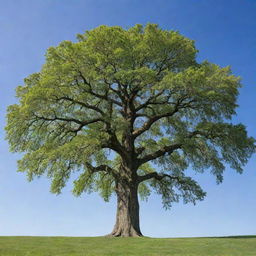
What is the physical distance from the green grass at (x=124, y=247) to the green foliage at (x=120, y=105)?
6254mm

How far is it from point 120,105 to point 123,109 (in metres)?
0.39

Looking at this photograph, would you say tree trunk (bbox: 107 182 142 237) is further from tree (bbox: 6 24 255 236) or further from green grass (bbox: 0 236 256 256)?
green grass (bbox: 0 236 256 256)

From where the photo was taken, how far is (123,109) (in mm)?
30891

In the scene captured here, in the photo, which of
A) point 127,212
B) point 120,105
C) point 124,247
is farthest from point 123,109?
point 124,247

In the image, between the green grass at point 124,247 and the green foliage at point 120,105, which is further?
the green foliage at point 120,105

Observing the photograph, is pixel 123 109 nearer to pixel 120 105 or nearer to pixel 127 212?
pixel 120 105

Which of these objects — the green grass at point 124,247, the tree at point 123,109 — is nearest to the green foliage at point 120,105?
the tree at point 123,109

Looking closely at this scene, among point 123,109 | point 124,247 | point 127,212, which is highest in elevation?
point 123,109

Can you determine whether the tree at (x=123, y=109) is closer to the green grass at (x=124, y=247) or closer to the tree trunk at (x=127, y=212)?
the tree trunk at (x=127, y=212)

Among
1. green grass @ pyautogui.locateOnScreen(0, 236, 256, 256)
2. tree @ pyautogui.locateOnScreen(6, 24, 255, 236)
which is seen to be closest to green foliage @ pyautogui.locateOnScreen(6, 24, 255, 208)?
tree @ pyautogui.locateOnScreen(6, 24, 255, 236)

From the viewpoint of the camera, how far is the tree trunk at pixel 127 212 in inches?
1080

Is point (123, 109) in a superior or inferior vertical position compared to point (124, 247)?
superior

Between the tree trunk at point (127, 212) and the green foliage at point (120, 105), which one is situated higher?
the green foliage at point (120, 105)

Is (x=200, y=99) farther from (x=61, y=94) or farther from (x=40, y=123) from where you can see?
(x=40, y=123)
